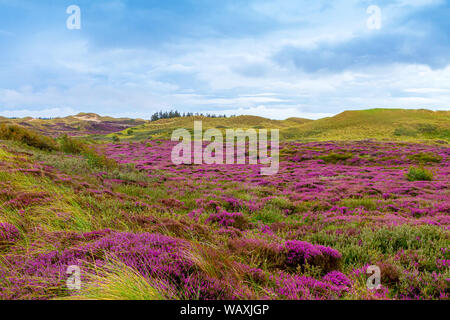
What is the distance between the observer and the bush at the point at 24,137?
65.3 ft

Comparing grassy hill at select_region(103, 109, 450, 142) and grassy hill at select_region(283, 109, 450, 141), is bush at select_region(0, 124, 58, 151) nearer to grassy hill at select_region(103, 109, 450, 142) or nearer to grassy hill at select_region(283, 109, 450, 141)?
grassy hill at select_region(103, 109, 450, 142)

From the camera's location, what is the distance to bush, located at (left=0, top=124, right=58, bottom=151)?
19.9 metres

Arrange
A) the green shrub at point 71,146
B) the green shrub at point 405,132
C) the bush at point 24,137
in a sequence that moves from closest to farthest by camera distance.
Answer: the bush at point 24,137 < the green shrub at point 71,146 < the green shrub at point 405,132

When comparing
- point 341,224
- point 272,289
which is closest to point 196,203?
point 341,224

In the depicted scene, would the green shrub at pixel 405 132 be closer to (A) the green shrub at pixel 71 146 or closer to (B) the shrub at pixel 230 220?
(B) the shrub at pixel 230 220

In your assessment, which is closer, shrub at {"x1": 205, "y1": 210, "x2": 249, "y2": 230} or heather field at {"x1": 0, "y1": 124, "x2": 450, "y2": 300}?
heather field at {"x1": 0, "y1": 124, "x2": 450, "y2": 300}

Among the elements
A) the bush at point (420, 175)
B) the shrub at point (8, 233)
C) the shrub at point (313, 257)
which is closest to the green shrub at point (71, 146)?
the shrub at point (8, 233)

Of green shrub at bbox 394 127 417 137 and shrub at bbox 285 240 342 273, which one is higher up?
green shrub at bbox 394 127 417 137

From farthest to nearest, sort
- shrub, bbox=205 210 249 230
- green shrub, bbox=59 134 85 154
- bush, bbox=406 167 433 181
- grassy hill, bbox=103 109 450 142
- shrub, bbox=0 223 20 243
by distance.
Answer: grassy hill, bbox=103 109 450 142, green shrub, bbox=59 134 85 154, bush, bbox=406 167 433 181, shrub, bbox=205 210 249 230, shrub, bbox=0 223 20 243

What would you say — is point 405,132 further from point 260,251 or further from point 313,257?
point 260,251

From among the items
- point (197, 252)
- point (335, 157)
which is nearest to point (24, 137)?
point (197, 252)

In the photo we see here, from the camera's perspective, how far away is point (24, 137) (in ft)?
66.2

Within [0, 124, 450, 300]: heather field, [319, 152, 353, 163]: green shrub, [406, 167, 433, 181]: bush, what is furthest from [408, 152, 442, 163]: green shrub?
[0, 124, 450, 300]: heather field
